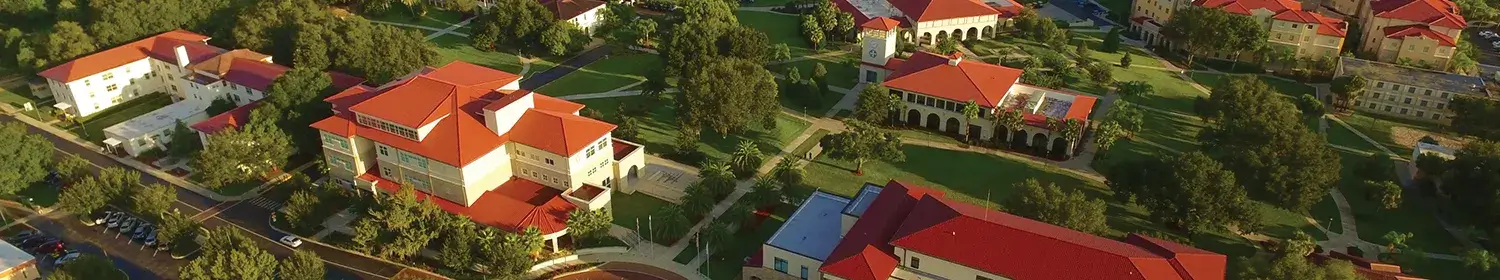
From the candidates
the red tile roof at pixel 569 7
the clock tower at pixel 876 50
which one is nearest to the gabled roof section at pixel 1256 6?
the clock tower at pixel 876 50

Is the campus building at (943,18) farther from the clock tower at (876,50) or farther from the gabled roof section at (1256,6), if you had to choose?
the gabled roof section at (1256,6)

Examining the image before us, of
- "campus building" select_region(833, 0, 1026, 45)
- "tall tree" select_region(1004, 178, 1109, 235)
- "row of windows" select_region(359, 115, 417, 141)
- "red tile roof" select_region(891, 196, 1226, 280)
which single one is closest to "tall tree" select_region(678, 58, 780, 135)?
"row of windows" select_region(359, 115, 417, 141)

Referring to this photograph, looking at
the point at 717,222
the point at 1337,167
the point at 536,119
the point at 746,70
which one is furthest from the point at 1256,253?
the point at 536,119

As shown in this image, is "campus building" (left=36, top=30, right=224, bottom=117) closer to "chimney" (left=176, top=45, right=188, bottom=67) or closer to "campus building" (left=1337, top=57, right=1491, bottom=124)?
"chimney" (left=176, top=45, right=188, bottom=67)

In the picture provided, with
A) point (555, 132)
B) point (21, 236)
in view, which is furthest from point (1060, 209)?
point (21, 236)

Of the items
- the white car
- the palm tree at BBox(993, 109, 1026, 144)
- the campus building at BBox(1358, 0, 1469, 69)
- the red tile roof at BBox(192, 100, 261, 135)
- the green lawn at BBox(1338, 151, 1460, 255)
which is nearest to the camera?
the white car
